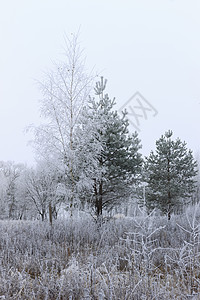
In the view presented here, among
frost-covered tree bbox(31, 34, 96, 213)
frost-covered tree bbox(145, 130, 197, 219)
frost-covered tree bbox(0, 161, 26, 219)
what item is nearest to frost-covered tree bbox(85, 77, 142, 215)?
frost-covered tree bbox(31, 34, 96, 213)

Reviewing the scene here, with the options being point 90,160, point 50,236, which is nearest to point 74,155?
point 90,160

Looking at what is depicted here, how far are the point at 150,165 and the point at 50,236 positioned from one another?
14.4m

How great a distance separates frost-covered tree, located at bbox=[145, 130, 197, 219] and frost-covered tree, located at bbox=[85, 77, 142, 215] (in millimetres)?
6099

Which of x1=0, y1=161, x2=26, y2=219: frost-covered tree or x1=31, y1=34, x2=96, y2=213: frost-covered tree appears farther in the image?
x1=0, y1=161, x2=26, y2=219: frost-covered tree

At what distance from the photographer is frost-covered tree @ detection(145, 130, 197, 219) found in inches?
768

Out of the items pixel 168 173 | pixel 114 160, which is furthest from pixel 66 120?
pixel 168 173

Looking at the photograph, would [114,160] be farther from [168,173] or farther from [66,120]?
[168,173]

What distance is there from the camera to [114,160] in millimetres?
13086

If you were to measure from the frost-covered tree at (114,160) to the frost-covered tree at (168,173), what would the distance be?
20.0 ft

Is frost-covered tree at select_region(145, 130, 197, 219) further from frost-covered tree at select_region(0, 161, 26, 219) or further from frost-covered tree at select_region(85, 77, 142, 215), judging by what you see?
frost-covered tree at select_region(0, 161, 26, 219)

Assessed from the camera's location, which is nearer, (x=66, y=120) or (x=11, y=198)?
(x=66, y=120)

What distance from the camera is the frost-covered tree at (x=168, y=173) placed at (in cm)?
1952

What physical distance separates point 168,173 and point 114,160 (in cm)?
802

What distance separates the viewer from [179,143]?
66.7ft
